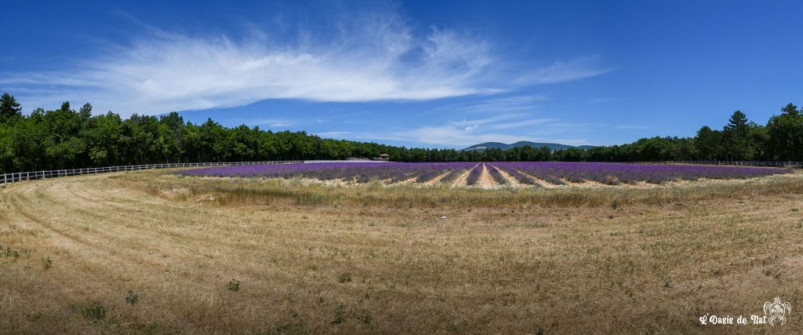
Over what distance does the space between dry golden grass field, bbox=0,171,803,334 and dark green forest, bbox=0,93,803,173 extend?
54.4m

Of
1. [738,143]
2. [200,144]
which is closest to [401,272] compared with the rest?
[200,144]

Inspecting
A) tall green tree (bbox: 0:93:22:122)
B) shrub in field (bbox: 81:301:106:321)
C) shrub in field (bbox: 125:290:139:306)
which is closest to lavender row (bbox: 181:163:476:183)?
shrub in field (bbox: 125:290:139:306)

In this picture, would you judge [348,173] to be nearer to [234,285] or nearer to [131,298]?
[234,285]

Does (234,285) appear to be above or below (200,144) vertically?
below

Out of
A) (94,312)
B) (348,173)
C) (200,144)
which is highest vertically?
(200,144)

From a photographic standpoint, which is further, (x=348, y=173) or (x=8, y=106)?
(x=8, y=106)

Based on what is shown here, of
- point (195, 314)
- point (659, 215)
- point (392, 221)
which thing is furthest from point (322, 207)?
point (659, 215)

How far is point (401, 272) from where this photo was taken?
885 centimetres

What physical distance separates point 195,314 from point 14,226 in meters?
13.3

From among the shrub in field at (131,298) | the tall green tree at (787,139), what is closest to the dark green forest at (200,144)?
the tall green tree at (787,139)

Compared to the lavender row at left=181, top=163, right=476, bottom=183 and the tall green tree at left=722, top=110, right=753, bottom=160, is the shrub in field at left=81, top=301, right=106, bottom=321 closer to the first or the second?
the lavender row at left=181, top=163, right=476, bottom=183

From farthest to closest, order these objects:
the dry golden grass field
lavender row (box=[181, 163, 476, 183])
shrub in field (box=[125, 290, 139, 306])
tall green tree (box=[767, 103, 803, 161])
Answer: tall green tree (box=[767, 103, 803, 161]) → lavender row (box=[181, 163, 476, 183]) → shrub in field (box=[125, 290, 139, 306]) → the dry golden grass field

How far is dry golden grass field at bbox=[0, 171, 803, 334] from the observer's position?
6.34 m

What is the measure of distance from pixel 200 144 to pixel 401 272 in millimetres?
108480
